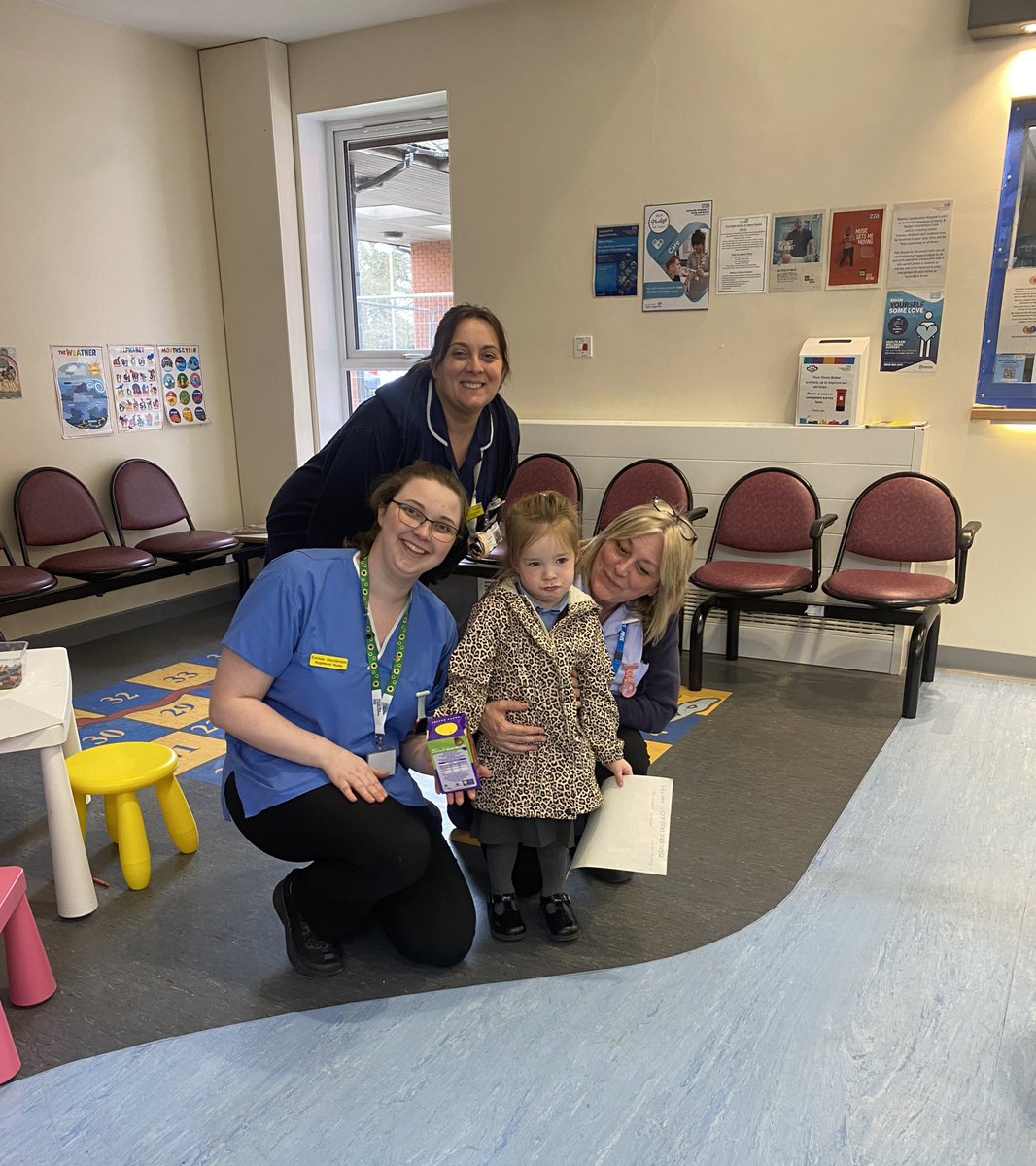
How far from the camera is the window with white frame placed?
5109 mm

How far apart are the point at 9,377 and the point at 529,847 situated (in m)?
3.47

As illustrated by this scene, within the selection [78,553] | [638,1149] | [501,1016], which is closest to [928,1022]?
[638,1149]

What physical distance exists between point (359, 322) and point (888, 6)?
310cm

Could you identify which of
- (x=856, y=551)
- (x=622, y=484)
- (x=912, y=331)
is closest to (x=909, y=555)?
(x=856, y=551)

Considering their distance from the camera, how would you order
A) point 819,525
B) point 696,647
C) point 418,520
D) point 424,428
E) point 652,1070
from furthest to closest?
point 696,647
point 819,525
point 424,428
point 418,520
point 652,1070

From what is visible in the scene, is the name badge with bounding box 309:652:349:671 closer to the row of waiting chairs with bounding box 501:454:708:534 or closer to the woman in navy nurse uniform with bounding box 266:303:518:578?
the woman in navy nurse uniform with bounding box 266:303:518:578

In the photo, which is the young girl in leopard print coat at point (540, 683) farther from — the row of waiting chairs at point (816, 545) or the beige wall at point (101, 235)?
the beige wall at point (101, 235)

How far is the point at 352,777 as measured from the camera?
184 centimetres

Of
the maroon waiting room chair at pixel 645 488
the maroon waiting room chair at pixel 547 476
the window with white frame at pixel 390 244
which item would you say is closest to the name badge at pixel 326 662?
the maroon waiting room chair at pixel 645 488

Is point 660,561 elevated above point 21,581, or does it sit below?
above

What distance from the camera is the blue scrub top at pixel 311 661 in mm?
1842

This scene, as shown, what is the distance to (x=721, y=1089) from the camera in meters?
1.66

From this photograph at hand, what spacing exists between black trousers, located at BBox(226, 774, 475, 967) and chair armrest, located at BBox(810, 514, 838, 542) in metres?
2.23

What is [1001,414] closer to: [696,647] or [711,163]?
[696,647]
